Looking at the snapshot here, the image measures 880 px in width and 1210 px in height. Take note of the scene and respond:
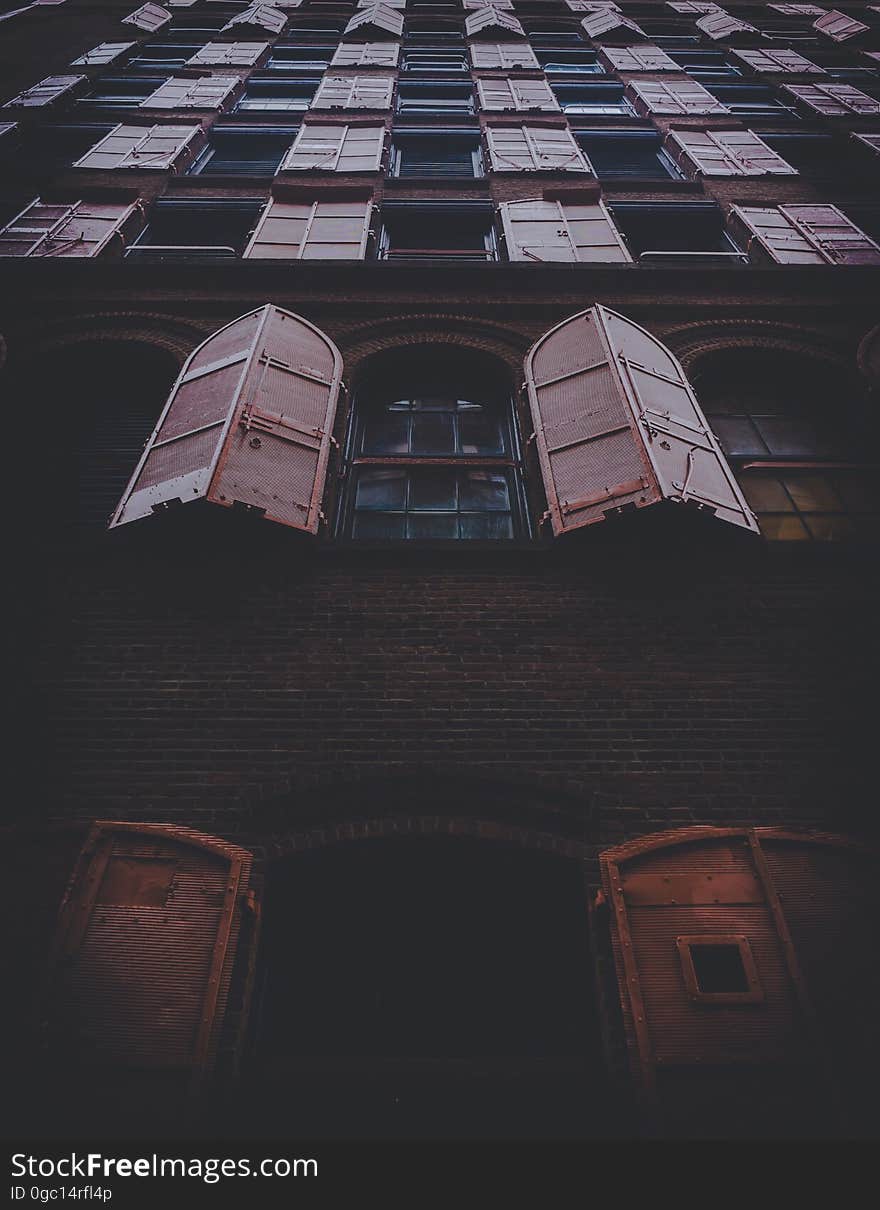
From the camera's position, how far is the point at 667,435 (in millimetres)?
4988

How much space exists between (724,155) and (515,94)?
4588mm

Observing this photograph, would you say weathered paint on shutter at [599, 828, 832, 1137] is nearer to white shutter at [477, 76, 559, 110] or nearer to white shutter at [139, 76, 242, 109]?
white shutter at [477, 76, 559, 110]

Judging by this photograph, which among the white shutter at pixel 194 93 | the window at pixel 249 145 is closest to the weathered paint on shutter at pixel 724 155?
the window at pixel 249 145

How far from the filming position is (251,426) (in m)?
4.89

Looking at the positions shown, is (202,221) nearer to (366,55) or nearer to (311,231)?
(311,231)

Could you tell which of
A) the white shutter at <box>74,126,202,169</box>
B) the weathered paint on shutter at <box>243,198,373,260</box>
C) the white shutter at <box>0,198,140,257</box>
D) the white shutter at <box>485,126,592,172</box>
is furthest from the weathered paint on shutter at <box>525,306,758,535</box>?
the white shutter at <box>74,126,202,169</box>

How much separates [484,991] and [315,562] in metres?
2.90

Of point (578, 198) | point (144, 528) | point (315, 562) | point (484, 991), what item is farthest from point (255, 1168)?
point (578, 198)

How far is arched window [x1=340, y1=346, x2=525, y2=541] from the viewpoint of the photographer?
5.47 meters

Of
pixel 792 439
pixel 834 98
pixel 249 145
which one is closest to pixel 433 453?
pixel 792 439

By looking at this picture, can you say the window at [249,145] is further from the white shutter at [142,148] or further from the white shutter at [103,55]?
the white shutter at [103,55]

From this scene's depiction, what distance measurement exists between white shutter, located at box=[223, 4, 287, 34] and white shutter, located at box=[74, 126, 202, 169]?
6999mm

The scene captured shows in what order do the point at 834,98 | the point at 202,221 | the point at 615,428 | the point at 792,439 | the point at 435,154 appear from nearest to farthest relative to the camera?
the point at 615,428
the point at 792,439
the point at 202,221
the point at 435,154
the point at 834,98

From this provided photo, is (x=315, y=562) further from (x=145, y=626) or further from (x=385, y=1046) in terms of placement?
(x=385, y=1046)
